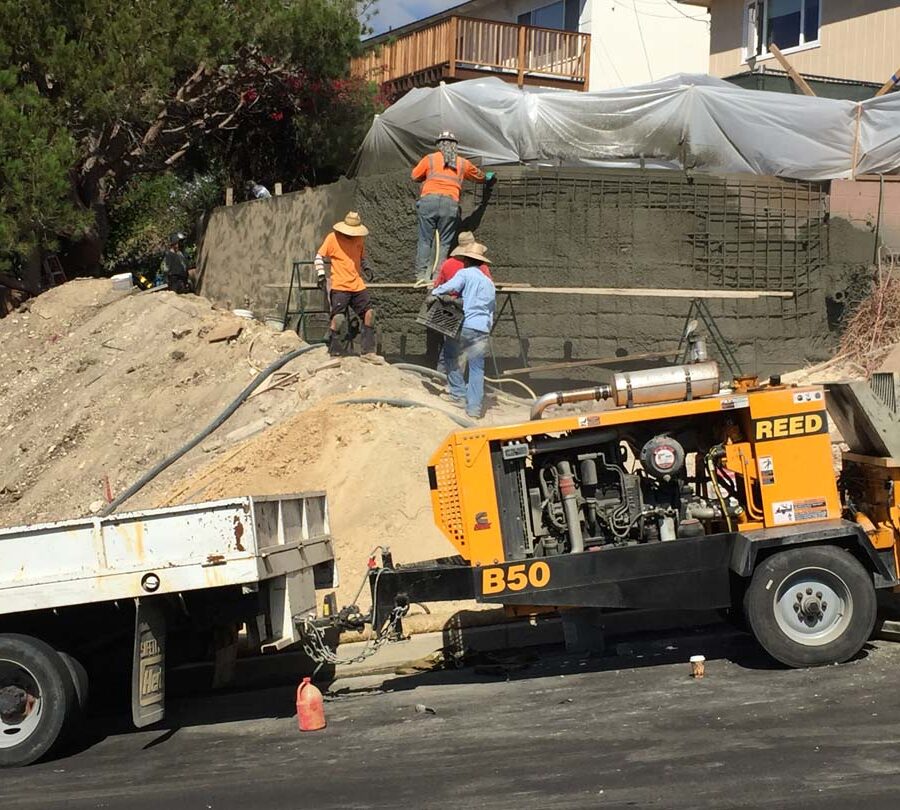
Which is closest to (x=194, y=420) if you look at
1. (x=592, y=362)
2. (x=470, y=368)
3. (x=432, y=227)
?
(x=470, y=368)

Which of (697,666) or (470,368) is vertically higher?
(470,368)

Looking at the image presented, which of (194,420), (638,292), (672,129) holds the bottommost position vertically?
(194,420)

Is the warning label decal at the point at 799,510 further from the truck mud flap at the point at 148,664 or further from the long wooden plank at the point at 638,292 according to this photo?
the long wooden plank at the point at 638,292

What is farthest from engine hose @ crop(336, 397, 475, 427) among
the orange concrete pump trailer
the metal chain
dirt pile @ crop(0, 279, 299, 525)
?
the metal chain

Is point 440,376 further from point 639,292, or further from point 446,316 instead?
point 639,292

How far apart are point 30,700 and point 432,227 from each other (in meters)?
8.69

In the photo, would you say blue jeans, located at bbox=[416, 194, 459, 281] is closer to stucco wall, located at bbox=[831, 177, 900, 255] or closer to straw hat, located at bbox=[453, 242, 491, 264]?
straw hat, located at bbox=[453, 242, 491, 264]

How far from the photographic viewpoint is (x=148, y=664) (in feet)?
23.6

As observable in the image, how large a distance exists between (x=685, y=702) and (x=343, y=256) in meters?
8.14

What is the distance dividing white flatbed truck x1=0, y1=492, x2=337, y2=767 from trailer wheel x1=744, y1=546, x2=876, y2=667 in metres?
2.92

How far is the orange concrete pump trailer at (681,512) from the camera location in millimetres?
7488

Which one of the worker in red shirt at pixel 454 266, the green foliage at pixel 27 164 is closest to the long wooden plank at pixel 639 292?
the worker in red shirt at pixel 454 266

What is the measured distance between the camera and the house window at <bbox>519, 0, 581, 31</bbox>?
1114 inches

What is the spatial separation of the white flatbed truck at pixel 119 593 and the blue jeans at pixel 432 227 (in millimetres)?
7661
